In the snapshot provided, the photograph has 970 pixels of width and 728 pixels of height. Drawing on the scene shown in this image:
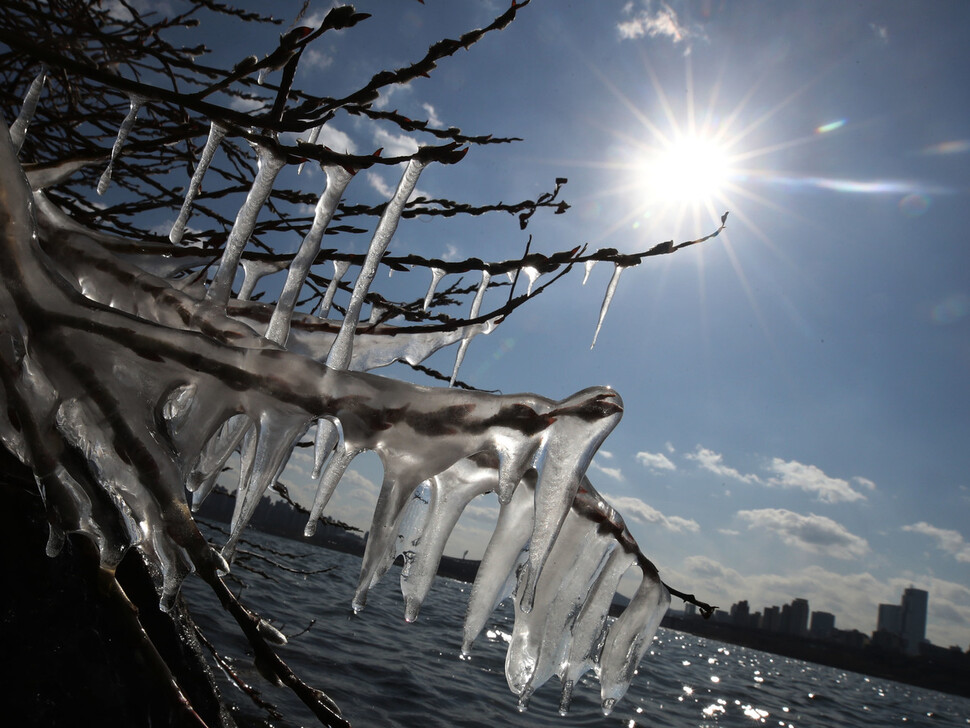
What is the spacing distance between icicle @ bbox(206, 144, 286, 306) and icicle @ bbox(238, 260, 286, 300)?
41 centimetres

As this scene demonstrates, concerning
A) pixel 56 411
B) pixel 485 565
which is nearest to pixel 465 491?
pixel 485 565

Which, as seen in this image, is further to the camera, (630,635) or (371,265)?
(630,635)

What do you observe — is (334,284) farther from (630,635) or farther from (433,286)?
(630,635)

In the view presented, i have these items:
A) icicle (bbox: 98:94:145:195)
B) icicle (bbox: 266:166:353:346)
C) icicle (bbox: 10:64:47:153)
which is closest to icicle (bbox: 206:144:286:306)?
icicle (bbox: 266:166:353:346)

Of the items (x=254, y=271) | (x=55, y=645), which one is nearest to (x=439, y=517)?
(x=254, y=271)

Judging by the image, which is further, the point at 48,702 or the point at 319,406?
the point at 48,702

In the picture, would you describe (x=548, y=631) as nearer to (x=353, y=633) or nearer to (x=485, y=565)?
(x=485, y=565)

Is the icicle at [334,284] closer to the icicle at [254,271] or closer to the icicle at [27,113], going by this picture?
the icicle at [254,271]

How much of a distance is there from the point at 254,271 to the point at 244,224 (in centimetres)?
63

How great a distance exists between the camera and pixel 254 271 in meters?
2.30

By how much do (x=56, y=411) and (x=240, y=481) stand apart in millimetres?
523

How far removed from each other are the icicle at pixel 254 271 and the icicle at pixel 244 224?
406 millimetres

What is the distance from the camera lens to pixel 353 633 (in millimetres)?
9742

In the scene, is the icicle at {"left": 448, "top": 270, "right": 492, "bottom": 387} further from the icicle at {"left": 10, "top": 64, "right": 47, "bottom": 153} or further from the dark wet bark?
the icicle at {"left": 10, "top": 64, "right": 47, "bottom": 153}
